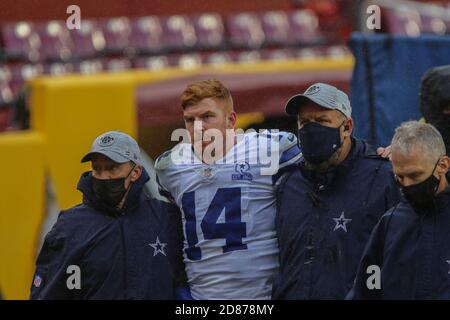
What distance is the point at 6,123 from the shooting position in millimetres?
10352

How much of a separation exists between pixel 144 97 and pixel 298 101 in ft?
11.6

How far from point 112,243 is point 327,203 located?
0.89m

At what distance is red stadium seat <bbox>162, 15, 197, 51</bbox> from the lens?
12.4 metres

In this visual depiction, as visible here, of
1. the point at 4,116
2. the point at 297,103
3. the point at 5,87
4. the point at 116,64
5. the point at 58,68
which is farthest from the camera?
the point at 116,64

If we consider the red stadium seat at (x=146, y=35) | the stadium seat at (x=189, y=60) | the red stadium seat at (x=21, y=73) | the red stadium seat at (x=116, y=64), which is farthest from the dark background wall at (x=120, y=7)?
the stadium seat at (x=189, y=60)

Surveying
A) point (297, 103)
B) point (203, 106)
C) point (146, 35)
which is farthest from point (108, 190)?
point (146, 35)

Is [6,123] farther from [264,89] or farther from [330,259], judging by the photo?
[330,259]

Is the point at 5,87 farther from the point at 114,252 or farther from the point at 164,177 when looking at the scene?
the point at 114,252

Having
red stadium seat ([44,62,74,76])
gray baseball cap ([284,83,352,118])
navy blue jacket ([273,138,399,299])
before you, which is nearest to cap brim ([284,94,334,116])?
gray baseball cap ([284,83,352,118])

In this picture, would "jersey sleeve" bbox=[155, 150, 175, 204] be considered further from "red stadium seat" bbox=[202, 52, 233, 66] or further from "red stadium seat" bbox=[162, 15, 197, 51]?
"red stadium seat" bbox=[162, 15, 197, 51]

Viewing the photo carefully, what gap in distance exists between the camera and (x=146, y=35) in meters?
12.4

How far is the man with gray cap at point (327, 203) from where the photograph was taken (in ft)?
14.8

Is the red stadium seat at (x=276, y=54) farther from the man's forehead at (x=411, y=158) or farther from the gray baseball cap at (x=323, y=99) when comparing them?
the man's forehead at (x=411, y=158)

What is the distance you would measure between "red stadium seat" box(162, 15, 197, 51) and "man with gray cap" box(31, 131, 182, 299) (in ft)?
24.8
